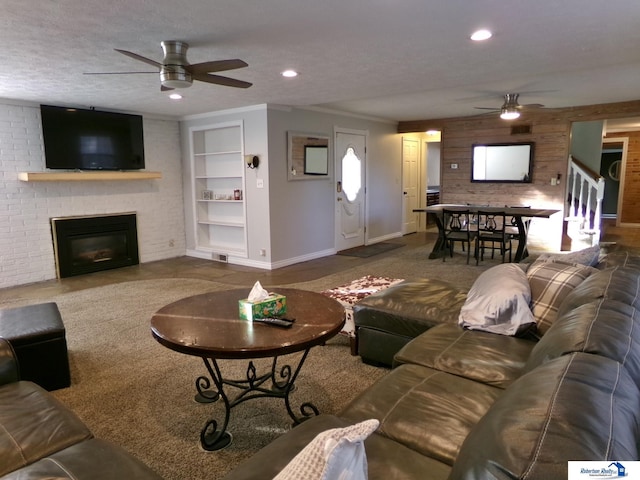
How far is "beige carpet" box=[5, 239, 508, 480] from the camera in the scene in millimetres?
2053

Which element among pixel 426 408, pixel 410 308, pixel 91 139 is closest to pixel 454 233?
A: pixel 410 308

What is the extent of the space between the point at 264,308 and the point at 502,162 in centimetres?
690

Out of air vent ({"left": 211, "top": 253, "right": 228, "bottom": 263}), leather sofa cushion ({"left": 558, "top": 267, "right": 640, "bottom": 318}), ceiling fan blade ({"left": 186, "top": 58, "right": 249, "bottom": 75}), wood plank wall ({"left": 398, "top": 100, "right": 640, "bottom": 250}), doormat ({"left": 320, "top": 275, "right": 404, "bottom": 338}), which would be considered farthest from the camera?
wood plank wall ({"left": 398, "top": 100, "right": 640, "bottom": 250})

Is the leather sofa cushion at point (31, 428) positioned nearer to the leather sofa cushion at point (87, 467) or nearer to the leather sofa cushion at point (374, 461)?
the leather sofa cushion at point (87, 467)

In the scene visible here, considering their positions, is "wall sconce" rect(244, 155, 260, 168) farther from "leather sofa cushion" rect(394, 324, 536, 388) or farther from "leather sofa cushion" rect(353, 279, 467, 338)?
"leather sofa cushion" rect(394, 324, 536, 388)

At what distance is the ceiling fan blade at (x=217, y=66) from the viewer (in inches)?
111

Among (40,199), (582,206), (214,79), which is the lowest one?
(582,206)

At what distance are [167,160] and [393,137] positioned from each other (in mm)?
4361

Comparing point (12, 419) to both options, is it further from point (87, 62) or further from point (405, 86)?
point (405, 86)

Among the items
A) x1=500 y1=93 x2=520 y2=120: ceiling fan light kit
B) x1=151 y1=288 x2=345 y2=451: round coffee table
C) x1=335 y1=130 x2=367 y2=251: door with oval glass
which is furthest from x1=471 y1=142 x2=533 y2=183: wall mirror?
x1=151 y1=288 x2=345 y2=451: round coffee table

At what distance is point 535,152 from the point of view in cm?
740

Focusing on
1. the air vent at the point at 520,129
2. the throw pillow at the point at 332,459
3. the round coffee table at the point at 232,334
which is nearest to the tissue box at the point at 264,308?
the round coffee table at the point at 232,334

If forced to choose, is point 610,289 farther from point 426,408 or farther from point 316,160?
point 316,160

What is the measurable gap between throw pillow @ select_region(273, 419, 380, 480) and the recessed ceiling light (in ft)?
9.62
